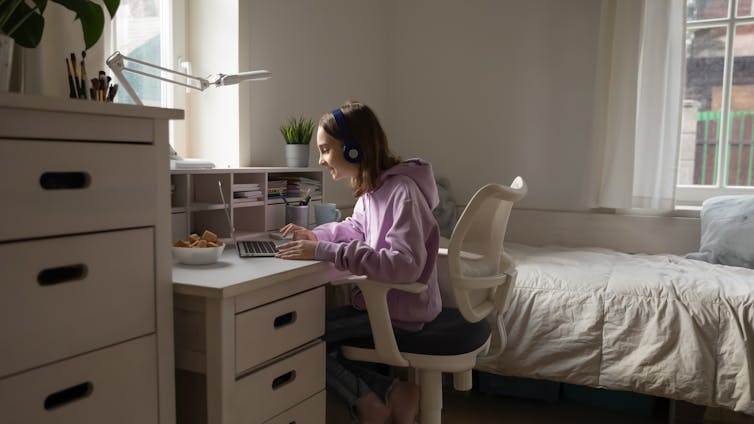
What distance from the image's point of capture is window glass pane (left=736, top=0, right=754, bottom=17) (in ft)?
9.61

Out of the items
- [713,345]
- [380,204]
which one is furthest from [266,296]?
[713,345]

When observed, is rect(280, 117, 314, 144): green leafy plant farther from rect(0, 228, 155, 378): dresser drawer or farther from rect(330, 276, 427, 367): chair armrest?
rect(0, 228, 155, 378): dresser drawer

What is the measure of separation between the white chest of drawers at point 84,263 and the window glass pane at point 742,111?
2.73 meters

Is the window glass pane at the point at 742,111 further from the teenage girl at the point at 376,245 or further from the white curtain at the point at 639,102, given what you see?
the teenage girl at the point at 376,245

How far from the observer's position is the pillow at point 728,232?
2574 mm

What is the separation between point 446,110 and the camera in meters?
3.48

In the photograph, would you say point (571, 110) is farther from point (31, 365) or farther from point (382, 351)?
point (31, 365)

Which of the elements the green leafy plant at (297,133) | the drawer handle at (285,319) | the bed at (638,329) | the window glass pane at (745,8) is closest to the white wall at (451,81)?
the green leafy plant at (297,133)

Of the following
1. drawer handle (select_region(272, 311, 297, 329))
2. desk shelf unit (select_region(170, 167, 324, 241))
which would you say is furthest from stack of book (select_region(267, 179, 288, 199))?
drawer handle (select_region(272, 311, 297, 329))

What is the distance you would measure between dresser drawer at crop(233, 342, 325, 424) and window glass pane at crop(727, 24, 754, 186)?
7.74 feet

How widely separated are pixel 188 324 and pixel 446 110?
2.39 meters

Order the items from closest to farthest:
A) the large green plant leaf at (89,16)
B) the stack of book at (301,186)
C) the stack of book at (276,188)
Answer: the large green plant leaf at (89,16) → the stack of book at (276,188) → the stack of book at (301,186)

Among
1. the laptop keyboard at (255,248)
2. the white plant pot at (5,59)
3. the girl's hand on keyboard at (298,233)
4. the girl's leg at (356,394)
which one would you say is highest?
the white plant pot at (5,59)

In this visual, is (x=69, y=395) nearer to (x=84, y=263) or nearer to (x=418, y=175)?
(x=84, y=263)
